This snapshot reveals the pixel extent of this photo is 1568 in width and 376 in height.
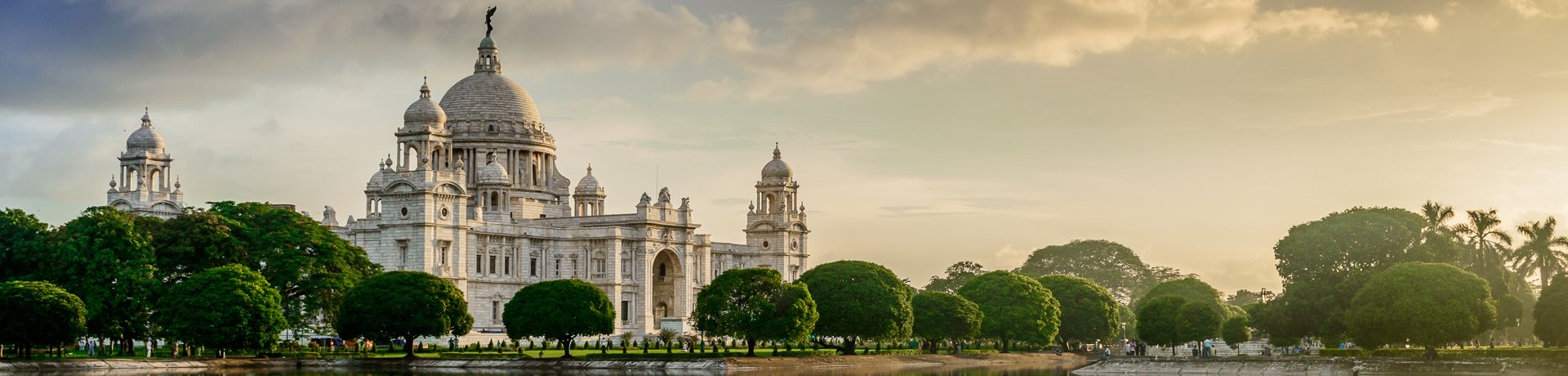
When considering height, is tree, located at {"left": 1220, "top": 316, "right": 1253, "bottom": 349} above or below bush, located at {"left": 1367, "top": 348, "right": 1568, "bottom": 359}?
above

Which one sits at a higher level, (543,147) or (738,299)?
(543,147)

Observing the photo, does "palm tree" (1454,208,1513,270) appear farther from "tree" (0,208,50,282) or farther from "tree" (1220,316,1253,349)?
"tree" (0,208,50,282)

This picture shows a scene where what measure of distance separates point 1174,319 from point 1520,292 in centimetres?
2213

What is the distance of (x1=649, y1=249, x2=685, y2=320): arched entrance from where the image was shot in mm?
139000

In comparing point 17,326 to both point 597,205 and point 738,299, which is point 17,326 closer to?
point 738,299

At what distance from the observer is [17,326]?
81000 millimetres

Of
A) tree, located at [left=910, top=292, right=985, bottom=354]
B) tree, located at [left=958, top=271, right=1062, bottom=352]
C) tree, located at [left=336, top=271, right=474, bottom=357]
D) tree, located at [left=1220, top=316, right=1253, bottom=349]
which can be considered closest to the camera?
tree, located at [left=336, top=271, right=474, bottom=357]

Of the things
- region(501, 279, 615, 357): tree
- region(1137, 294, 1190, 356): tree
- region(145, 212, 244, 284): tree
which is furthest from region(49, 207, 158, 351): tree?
region(1137, 294, 1190, 356): tree

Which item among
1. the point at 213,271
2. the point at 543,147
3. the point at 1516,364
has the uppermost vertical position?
the point at 543,147

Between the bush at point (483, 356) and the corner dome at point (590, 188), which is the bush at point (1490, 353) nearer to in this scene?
the bush at point (483, 356)

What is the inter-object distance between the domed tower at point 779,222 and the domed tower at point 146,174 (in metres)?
45.3

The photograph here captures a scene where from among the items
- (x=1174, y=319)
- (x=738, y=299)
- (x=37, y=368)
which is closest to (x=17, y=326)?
(x=37, y=368)

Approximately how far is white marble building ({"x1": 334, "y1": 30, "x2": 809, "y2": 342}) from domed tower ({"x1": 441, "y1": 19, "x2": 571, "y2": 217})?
88 mm

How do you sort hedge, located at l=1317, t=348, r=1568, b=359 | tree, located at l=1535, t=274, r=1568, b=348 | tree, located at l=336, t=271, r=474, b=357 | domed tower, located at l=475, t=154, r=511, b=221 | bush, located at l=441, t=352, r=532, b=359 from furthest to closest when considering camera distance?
1. domed tower, located at l=475, t=154, r=511, b=221
2. bush, located at l=441, t=352, r=532, b=359
3. tree, located at l=336, t=271, r=474, b=357
4. tree, located at l=1535, t=274, r=1568, b=348
5. hedge, located at l=1317, t=348, r=1568, b=359
